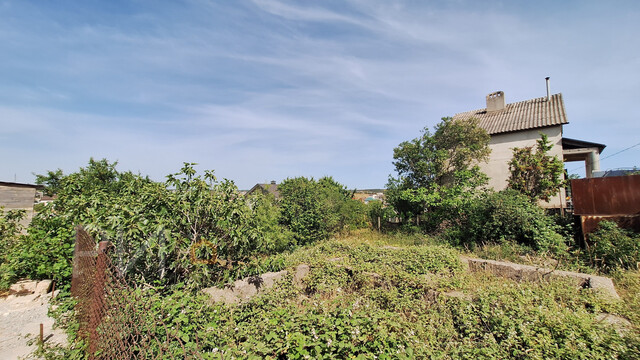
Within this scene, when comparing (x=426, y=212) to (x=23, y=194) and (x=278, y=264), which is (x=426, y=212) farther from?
(x=23, y=194)

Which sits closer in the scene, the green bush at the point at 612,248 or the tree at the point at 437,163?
the green bush at the point at 612,248

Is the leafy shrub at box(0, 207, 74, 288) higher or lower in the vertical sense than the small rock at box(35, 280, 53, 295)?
higher

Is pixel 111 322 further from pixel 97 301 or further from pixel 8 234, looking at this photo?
pixel 8 234

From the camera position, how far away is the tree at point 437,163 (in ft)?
33.3

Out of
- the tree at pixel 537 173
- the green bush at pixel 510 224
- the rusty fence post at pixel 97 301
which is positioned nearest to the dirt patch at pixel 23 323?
the rusty fence post at pixel 97 301

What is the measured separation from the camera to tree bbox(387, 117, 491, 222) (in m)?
10.1

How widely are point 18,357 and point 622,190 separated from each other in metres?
11.2

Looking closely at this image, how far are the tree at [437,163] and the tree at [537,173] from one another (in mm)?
1039

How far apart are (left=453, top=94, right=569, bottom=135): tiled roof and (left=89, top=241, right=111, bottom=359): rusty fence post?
44.0ft

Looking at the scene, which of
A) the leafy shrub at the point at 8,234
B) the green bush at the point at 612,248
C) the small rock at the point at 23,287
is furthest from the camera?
the green bush at the point at 612,248

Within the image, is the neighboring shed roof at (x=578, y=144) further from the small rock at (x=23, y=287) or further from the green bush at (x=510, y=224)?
the small rock at (x=23, y=287)

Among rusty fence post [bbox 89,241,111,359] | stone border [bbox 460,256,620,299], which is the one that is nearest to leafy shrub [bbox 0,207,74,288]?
rusty fence post [bbox 89,241,111,359]

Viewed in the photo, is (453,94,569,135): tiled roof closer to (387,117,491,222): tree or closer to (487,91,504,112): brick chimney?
(487,91,504,112): brick chimney

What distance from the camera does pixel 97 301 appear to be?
8.09 feet
